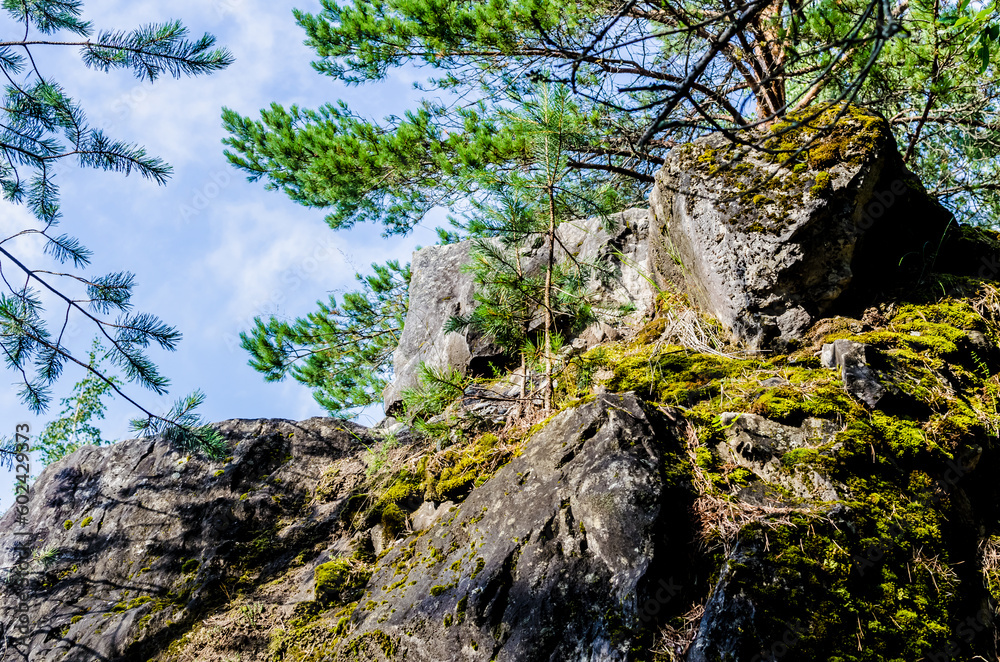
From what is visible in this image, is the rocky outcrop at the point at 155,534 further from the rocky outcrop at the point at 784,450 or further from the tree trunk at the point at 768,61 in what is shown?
the tree trunk at the point at 768,61

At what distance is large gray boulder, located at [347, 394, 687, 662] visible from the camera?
2.34 meters

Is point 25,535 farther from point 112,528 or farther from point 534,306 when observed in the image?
point 534,306

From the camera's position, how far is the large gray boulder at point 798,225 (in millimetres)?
3699

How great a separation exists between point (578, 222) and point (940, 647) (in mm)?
4246

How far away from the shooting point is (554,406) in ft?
12.4

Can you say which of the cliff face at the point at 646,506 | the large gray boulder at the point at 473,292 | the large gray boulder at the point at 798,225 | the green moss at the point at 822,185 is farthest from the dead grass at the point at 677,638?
the green moss at the point at 822,185

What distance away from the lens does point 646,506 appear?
254cm

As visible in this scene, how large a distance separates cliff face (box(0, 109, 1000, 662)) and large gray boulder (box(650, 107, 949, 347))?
2cm

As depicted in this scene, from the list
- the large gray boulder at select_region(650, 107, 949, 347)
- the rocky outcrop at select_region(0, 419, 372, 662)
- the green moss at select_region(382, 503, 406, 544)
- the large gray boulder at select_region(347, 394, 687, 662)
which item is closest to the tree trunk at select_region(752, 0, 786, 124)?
the large gray boulder at select_region(650, 107, 949, 347)

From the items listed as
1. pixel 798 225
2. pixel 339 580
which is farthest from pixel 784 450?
pixel 339 580

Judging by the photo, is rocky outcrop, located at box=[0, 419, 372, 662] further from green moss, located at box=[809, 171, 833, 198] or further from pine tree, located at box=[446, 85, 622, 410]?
green moss, located at box=[809, 171, 833, 198]

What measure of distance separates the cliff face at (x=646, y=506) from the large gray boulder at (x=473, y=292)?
37cm

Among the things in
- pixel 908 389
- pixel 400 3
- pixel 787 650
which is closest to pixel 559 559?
pixel 787 650

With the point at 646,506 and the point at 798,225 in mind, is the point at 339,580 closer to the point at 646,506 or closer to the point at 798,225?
the point at 646,506
